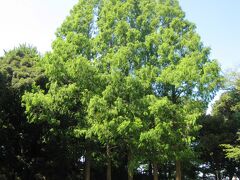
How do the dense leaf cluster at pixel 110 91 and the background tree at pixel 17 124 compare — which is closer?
the dense leaf cluster at pixel 110 91

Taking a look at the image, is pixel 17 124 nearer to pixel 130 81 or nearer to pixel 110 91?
pixel 110 91

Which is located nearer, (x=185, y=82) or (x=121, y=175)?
(x=185, y=82)

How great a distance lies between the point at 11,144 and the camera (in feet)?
71.0

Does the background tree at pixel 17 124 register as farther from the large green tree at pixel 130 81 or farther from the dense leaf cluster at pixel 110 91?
the large green tree at pixel 130 81

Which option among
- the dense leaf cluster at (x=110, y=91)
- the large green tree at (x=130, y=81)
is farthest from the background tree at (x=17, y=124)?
the large green tree at (x=130, y=81)

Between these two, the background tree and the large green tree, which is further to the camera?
the background tree

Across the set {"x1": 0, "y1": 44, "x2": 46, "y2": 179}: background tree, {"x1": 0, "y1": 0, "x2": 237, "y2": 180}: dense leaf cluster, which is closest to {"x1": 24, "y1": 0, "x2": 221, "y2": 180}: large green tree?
{"x1": 0, "y1": 0, "x2": 237, "y2": 180}: dense leaf cluster

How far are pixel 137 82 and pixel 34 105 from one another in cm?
541

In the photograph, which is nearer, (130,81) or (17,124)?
(130,81)

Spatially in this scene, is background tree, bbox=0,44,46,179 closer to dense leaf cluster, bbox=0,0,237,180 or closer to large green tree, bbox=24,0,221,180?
dense leaf cluster, bbox=0,0,237,180

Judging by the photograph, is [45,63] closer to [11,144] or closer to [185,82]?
[11,144]

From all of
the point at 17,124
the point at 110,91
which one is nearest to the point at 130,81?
the point at 110,91

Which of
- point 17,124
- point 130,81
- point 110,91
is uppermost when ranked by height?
point 130,81

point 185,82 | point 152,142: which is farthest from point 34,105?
point 185,82
